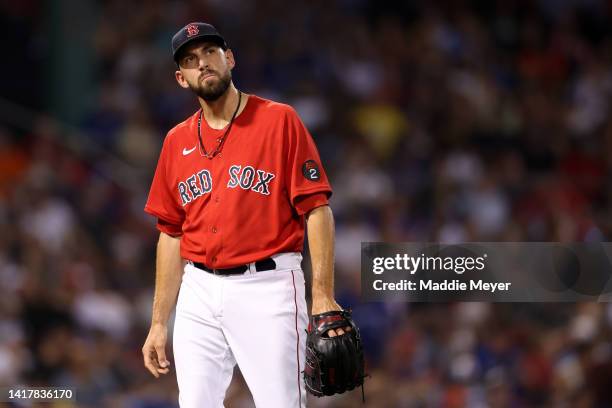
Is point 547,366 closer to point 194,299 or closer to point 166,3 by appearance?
point 194,299

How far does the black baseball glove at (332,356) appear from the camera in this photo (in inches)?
129

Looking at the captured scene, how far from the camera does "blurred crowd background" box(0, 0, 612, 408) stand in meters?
6.16

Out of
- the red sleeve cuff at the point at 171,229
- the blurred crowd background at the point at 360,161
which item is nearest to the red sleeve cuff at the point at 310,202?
the red sleeve cuff at the point at 171,229

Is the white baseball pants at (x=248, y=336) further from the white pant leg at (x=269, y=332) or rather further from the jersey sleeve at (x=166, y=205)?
the jersey sleeve at (x=166, y=205)

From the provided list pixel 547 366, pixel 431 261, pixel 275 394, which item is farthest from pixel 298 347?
pixel 547 366

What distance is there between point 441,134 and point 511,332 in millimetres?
2349

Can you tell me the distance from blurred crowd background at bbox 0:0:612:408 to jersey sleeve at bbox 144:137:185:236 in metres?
2.35

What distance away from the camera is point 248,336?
11.2ft

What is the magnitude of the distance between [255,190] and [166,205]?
1.43 feet

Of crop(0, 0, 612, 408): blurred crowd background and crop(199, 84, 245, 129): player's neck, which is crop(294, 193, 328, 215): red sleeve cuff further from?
crop(0, 0, 612, 408): blurred crowd background

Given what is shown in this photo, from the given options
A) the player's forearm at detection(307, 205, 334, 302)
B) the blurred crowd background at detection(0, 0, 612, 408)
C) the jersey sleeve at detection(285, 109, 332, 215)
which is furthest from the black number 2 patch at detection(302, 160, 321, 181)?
the blurred crowd background at detection(0, 0, 612, 408)

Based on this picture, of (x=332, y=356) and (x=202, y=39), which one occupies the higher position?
(x=202, y=39)

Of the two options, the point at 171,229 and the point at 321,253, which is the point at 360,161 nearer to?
the point at 171,229

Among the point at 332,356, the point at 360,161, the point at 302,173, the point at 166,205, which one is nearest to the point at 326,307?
the point at 332,356
